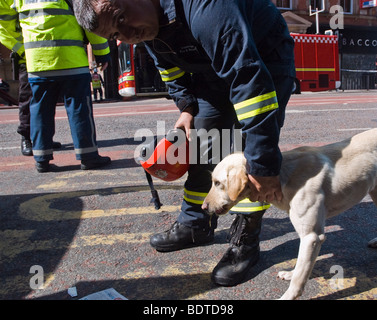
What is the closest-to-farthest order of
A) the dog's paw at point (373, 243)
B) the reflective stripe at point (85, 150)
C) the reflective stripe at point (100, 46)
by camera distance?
the dog's paw at point (373, 243)
the reflective stripe at point (85, 150)
the reflective stripe at point (100, 46)

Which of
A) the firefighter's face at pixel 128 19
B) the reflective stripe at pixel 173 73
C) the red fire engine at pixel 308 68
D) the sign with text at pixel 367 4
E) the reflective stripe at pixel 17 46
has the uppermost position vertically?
the sign with text at pixel 367 4

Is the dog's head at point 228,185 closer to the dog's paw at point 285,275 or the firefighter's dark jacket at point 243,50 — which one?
the firefighter's dark jacket at point 243,50

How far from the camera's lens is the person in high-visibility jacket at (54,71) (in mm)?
4289

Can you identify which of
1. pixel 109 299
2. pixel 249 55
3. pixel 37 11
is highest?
pixel 37 11

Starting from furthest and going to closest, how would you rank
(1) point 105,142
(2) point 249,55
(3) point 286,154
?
(1) point 105,142
(3) point 286,154
(2) point 249,55

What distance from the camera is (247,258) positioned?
7.35 ft

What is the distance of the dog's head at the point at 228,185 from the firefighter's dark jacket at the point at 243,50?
0.12 m

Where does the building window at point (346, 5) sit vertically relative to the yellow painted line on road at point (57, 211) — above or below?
above

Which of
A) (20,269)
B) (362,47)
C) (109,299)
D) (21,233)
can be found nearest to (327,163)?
(109,299)

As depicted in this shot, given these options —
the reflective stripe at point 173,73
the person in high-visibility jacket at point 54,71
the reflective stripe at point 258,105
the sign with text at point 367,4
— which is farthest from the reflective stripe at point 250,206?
the sign with text at point 367,4

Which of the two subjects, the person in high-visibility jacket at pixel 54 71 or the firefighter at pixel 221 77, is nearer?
the firefighter at pixel 221 77

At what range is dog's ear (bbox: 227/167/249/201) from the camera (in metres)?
1.86

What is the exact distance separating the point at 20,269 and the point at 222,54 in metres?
1.77

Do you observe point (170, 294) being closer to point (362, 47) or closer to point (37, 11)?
point (37, 11)
